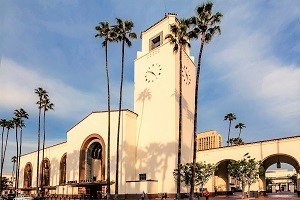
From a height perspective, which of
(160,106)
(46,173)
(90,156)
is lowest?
(46,173)

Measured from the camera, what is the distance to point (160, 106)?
55.5 m

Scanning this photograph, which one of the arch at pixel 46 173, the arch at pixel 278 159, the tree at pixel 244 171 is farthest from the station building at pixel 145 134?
the arch at pixel 46 173

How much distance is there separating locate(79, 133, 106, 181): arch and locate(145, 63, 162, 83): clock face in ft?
44.5

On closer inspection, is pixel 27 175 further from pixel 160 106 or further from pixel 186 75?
pixel 186 75

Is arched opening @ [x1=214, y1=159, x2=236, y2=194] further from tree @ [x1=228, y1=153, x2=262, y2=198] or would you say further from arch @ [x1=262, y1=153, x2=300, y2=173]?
tree @ [x1=228, y1=153, x2=262, y2=198]

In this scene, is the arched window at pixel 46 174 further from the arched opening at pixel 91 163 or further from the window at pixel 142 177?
the window at pixel 142 177

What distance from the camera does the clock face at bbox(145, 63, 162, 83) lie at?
57.7 meters

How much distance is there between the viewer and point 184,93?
187ft

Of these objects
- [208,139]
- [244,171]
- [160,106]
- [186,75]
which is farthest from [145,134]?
[208,139]

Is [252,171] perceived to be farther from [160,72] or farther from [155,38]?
[155,38]

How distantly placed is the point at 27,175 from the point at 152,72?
53.2 meters

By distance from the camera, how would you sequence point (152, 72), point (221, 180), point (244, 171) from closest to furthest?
point (244, 171) → point (152, 72) → point (221, 180)

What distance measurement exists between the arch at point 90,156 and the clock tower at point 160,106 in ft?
29.2

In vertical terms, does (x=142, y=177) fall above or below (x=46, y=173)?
above
